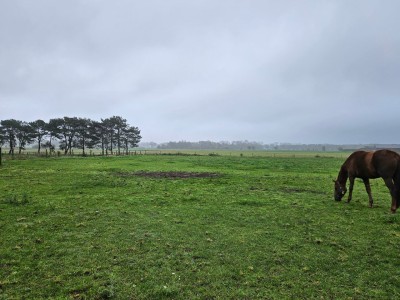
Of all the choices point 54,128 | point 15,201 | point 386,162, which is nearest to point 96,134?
point 54,128

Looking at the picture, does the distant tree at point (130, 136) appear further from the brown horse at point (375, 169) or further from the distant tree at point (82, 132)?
the brown horse at point (375, 169)

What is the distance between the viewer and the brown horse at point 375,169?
10570mm

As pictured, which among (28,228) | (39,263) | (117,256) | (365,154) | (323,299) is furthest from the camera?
(365,154)

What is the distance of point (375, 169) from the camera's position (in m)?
11.6

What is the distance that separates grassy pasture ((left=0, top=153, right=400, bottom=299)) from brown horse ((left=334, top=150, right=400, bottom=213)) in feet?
3.06

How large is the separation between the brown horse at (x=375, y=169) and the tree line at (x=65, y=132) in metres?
58.2

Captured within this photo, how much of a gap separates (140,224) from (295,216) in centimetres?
563

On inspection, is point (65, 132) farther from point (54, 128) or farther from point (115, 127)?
point (115, 127)

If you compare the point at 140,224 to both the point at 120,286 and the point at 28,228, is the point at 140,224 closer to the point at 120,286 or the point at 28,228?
the point at 28,228

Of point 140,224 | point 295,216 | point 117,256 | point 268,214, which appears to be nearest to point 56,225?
point 140,224

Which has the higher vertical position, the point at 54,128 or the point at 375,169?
the point at 54,128

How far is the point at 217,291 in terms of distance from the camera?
4941 mm

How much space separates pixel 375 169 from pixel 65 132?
242 ft

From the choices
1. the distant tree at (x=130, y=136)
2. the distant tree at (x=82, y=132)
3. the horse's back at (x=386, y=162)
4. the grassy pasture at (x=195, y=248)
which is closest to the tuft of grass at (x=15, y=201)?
the grassy pasture at (x=195, y=248)
